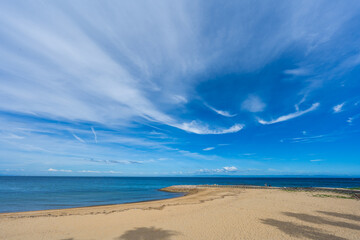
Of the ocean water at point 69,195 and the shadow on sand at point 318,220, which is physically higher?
the shadow on sand at point 318,220

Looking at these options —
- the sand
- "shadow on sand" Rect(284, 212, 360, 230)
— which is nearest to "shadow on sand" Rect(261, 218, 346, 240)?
the sand

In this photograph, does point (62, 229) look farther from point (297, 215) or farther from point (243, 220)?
point (297, 215)

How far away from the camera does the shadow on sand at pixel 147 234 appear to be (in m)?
9.96

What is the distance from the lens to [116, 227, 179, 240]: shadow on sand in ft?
32.7

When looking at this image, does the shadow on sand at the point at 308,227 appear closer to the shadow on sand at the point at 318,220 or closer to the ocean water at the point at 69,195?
the shadow on sand at the point at 318,220

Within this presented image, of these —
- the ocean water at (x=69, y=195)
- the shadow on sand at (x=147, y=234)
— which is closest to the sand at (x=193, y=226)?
the shadow on sand at (x=147, y=234)

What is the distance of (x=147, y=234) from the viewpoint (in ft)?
34.6

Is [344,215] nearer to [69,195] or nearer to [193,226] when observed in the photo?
[193,226]

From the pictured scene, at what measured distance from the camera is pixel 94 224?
12.7m

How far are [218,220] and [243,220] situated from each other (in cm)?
197

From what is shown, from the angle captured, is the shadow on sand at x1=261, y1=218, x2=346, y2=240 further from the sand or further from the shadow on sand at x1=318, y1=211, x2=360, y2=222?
the shadow on sand at x1=318, y1=211, x2=360, y2=222

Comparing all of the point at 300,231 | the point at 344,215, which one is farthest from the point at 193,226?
the point at 344,215

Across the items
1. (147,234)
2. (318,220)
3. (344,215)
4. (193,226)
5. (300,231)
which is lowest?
(147,234)

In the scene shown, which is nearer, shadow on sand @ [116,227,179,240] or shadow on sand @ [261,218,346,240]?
shadow on sand @ [261,218,346,240]
